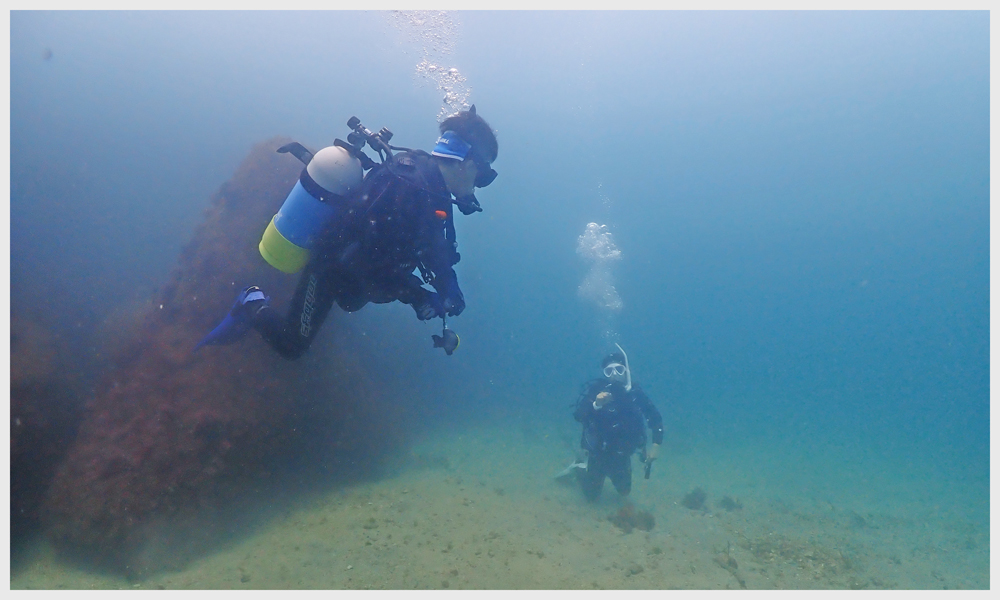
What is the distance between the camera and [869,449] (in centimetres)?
2512

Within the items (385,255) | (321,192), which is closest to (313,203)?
(321,192)

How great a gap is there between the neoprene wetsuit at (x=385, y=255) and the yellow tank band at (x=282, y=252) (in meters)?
0.11

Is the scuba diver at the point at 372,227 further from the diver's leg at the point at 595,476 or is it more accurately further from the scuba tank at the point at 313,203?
the diver's leg at the point at 595,476

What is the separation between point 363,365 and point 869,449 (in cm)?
3068

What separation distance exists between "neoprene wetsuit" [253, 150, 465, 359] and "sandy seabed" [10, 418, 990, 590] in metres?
2.53

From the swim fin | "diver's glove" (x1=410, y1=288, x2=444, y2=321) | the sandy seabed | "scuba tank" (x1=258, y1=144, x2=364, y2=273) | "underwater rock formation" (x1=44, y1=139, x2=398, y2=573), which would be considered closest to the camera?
"scuba tank" (x1=258, y1=144, x2=364, y2=273)

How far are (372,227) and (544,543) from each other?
4.58 metres

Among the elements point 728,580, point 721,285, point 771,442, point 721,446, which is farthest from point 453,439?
point 721,285

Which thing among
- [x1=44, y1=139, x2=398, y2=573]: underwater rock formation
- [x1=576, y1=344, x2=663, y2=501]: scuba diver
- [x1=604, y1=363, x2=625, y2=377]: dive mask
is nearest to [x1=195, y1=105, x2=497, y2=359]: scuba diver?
[x1=44, y1=139, x2=398, y2=573]: underwater rock formation

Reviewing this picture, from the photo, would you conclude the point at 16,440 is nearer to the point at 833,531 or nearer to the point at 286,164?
the point at 286,164

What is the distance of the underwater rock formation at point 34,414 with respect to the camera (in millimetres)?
5047

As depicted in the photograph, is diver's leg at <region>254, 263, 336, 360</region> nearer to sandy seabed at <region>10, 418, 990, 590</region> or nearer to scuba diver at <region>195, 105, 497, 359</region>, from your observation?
scuba diver at <region>195, 105, 497, 359</region>

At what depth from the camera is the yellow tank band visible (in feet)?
12.4

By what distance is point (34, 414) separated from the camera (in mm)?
5508
